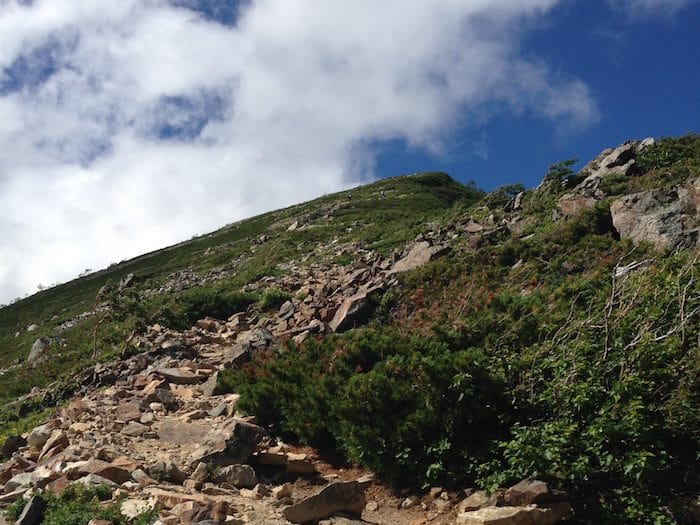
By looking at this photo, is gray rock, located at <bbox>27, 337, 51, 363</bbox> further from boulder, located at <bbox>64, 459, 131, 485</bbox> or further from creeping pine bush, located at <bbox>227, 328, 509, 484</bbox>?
creeping pine bush, located at <bbox>227, 328, 509, 484</bbox>

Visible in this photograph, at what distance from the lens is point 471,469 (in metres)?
7.27

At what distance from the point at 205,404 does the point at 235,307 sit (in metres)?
9.22

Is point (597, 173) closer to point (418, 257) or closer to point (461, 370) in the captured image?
point (418, 257)

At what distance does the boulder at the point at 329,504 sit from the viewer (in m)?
6.92

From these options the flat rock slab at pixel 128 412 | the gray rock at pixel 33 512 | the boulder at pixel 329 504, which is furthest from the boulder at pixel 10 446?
the boulder at pixel 329 504

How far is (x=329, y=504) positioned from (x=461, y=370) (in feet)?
Answer: 7.74

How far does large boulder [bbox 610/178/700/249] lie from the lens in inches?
498

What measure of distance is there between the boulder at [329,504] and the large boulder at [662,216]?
29.0 ft

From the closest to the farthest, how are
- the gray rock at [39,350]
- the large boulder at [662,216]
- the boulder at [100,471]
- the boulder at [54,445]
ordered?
the boulder at [100,471], the boulder at [54,445], the large boulder at [662,216], the gray rock at [39,350]

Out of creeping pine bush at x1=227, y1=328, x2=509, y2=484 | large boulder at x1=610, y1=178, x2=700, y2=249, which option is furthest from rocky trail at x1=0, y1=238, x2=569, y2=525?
large boulder at x1=610, y1=178, x2=700, y2=249

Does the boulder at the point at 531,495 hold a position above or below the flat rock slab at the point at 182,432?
below

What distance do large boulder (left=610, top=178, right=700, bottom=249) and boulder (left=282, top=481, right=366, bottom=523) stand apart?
8.84 m

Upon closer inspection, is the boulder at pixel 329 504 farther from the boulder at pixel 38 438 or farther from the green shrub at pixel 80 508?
the boulder at pixel 38 438

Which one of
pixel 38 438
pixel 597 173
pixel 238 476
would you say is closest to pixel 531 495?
pixel 238 476
